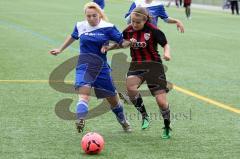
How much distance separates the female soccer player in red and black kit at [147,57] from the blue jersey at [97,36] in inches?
6.3

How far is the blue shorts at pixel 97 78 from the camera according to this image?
27.7 ft

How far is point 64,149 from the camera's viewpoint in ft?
25.1

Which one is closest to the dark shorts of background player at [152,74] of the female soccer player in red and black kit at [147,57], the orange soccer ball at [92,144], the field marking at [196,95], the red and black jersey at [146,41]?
the female soccer player in red and black kit at [147,57]

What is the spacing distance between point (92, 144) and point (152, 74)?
5.37 feet

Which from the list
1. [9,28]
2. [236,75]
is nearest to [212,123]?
[236,75]

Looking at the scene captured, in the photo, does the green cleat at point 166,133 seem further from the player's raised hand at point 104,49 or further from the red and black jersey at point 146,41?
the player's raised hand at point 104,49

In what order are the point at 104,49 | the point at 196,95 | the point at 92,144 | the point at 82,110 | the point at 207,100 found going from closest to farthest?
the point at 92,144 < the point at 82,110 < the point at 104,49 < the point at 207,100 < the point at 196,95

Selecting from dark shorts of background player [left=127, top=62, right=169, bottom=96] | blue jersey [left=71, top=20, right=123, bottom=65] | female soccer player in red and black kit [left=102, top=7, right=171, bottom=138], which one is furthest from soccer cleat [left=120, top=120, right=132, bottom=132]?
blue jersey [left=71, top=20, right=123, bottom=65]

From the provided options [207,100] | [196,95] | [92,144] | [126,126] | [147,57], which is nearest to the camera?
[92,144]

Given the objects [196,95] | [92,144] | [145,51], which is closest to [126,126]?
[145,51]

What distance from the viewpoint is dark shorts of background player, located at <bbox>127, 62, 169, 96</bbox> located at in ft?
28.1

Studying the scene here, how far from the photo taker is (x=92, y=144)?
741 cm

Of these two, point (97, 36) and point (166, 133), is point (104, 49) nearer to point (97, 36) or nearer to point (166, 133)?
point (97, 36)

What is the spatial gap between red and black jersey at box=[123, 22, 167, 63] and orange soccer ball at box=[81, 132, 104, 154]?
149cm
